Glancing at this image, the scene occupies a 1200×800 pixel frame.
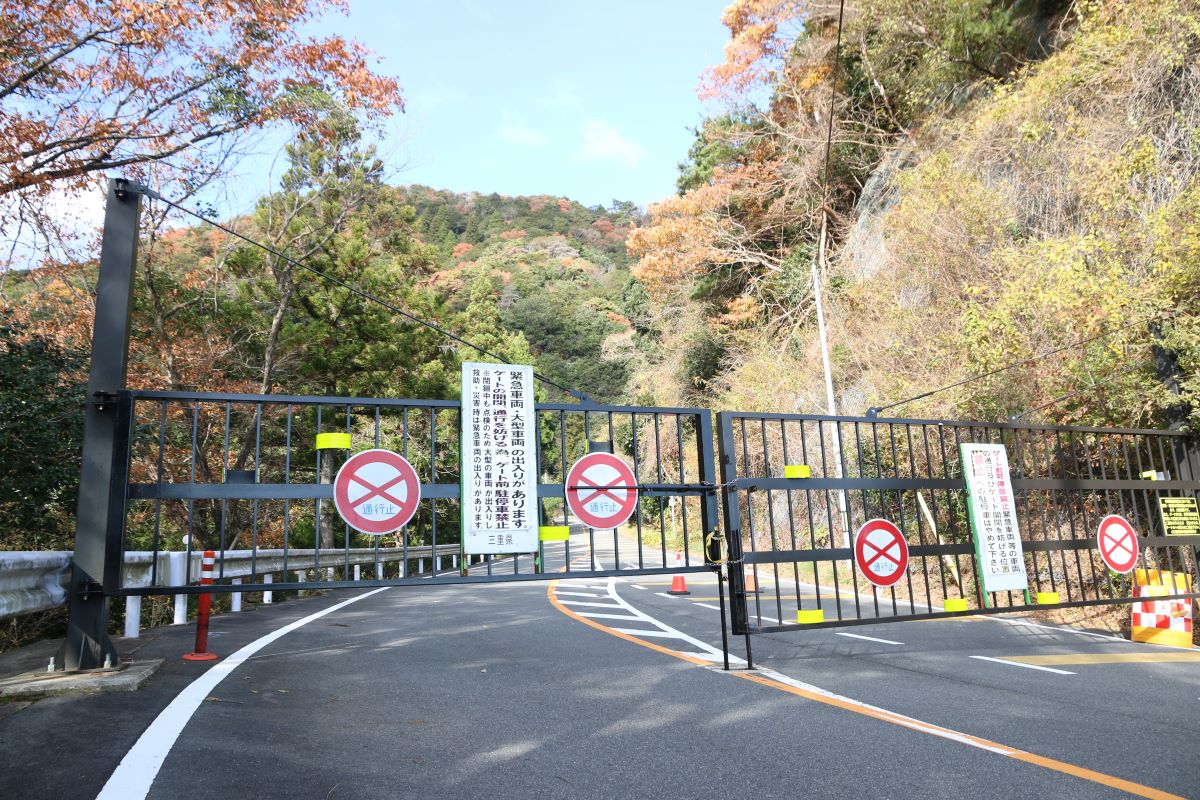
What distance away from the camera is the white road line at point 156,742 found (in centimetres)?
258

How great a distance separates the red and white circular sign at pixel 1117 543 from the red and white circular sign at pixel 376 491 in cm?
676

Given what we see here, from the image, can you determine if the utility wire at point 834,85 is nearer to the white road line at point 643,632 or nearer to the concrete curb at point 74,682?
the white road line at point 643,632

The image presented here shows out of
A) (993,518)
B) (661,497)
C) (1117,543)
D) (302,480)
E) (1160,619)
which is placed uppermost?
(302,480)

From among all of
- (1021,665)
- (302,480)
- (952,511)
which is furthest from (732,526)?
(302,480)

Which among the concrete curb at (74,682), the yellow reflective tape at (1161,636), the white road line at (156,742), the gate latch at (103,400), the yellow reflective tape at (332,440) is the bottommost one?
the yellow reflective tape at (1161,636)

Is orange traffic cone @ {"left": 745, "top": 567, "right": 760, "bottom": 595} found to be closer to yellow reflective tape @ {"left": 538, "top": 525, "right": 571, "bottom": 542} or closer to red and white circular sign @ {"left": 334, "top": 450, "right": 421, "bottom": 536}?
yellow reflective tape @ {"left": 538, "top": 525, "right": 571, "bottom": 542}

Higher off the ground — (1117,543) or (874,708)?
(1117,543)

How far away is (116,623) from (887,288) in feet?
53.7

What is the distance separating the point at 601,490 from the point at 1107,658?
4983mm

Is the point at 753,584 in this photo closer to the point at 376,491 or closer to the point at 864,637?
the point at 864,637

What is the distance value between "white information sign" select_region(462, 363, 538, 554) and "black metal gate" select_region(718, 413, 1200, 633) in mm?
1589

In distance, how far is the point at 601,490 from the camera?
5.40m

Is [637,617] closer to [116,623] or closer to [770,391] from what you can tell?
[116,623]

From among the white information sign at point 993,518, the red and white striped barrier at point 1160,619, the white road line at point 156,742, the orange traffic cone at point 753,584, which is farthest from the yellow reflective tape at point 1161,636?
the white road line at point 156,742
